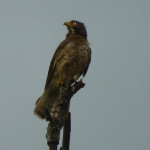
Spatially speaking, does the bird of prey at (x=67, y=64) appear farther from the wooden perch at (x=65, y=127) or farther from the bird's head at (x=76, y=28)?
the wooden perch at (x=65, y=127)

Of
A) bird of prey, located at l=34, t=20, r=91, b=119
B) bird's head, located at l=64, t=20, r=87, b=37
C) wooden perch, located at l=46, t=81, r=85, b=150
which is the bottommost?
wooden perch, located at l=46, t=81, r=85, b=150

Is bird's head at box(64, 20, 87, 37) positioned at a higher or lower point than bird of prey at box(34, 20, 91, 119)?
higher

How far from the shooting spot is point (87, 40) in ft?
31.1

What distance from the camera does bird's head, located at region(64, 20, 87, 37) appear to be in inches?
384

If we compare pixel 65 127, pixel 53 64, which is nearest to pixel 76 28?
pixel 53 64

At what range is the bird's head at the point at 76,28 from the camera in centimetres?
974

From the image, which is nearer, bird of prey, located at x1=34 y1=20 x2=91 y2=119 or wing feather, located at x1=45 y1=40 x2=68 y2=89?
bird of prey, located at x1=34 y1=20 x2=91 y2=119

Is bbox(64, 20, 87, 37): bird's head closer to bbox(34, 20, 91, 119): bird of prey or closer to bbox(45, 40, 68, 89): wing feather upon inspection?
bbox(34, 20, 91, 119): bird of prey

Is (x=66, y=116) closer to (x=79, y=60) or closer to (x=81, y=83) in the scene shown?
(x=81, y=83)

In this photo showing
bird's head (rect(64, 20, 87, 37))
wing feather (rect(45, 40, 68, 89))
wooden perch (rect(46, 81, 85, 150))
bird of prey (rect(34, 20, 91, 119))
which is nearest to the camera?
wooden perch (rect(46, 81, 85, 150))

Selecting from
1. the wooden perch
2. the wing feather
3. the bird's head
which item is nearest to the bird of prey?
the wing feather

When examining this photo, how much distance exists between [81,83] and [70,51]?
10.1 feet

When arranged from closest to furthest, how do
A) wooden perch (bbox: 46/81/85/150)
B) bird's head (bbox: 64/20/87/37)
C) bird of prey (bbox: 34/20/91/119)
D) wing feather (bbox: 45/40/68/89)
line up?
wooden perch (bbox: 46/81/85/150) < bird of prey (bbox: 34/20/91/119) < wing feather (bbox: 45/40/68/89) < bird's head (bbox: 64/20/87/37)

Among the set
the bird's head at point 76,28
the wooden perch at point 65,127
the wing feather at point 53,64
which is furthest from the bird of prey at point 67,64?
the wooden perch at point 65,127
